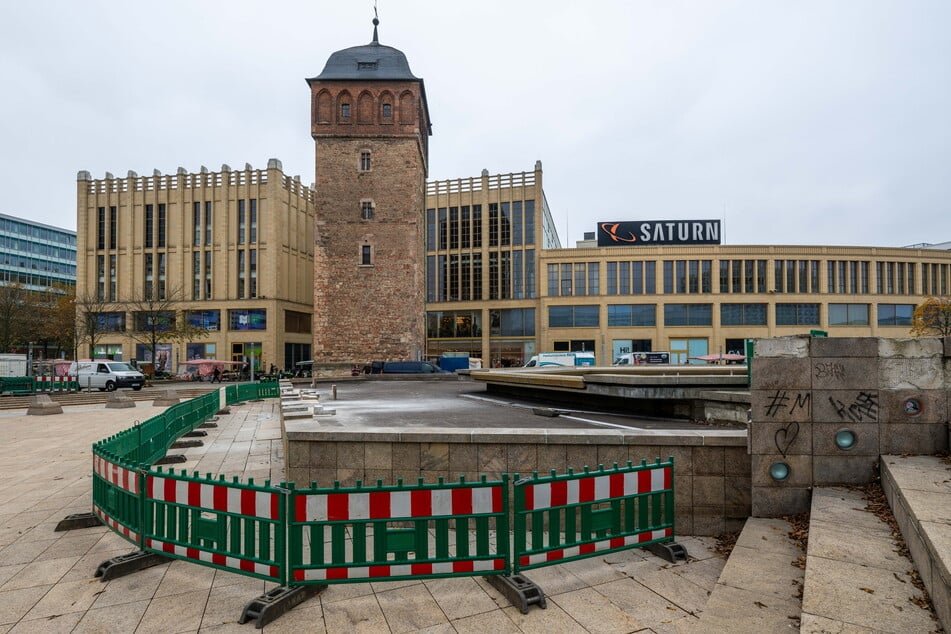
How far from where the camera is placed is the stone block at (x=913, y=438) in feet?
19.9

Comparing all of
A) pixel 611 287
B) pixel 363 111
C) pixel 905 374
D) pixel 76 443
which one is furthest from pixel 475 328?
pixel 905 374

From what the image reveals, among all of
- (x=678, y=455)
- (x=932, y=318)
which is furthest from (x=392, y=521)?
(x=932, y=318)

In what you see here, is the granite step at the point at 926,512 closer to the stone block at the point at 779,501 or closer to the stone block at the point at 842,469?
the stone block at the point at 842,469

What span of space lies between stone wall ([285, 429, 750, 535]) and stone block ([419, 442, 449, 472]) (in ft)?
0.03

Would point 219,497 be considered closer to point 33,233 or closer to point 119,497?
point 119,497

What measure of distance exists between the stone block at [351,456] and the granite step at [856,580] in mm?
4742

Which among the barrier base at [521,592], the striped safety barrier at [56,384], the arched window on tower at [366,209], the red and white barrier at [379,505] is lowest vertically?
the striped safety barrier at [56,384]

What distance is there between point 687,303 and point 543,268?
12.8m

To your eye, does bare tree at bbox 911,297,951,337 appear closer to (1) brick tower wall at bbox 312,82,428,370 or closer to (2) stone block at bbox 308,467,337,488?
(1) brick tower wall at bbox 312,82,428,370

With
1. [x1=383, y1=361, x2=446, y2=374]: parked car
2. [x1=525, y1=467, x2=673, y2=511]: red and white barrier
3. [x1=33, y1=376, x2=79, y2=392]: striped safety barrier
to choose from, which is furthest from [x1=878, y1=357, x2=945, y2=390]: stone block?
[x1=33, y1=376, x2=79, y2=392]: striped safety barrier

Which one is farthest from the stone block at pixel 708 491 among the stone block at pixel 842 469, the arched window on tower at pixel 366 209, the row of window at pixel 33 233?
the row of window at pixel 33 233

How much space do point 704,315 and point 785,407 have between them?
1828 inches

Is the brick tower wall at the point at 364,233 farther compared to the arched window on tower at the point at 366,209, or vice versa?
the arched window on tower at the point at 366,209

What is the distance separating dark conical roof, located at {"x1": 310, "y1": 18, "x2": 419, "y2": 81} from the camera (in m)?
40.3
